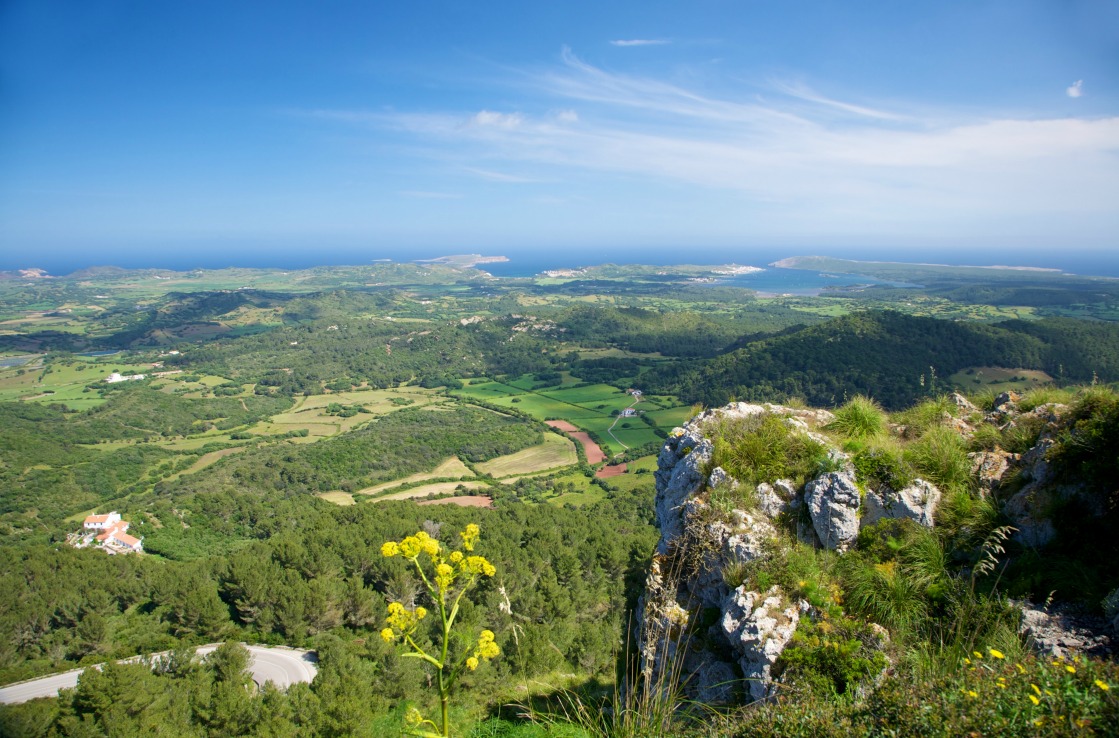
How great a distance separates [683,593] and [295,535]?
33.2m

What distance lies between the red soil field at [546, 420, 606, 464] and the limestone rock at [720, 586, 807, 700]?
52092 mm

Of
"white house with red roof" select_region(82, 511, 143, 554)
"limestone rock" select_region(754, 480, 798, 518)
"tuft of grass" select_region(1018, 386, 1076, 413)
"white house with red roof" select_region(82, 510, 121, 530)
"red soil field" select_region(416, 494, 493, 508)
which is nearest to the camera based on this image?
"limestone rock" select_region(754, 480, 798, 518)

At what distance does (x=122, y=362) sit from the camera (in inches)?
4577

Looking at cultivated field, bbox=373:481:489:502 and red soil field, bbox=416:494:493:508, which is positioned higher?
red soil field, bbox=416:494:493:508

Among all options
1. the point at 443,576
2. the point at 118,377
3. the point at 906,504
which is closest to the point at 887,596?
the point at 906,504

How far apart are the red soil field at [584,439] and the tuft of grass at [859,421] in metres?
49.8

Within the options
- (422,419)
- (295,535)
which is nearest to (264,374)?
(422,419)

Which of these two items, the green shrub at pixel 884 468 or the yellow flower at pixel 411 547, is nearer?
the yellow flower at pixel 411 547

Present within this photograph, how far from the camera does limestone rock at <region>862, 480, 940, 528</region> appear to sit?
7.69 metres

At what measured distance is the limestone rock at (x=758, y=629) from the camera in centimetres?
680

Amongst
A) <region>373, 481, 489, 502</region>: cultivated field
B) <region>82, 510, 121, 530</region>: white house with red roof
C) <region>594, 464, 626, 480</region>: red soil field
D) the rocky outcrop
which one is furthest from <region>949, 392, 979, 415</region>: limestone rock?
<region>82, 510, 121, 530</region>: white house with red roof

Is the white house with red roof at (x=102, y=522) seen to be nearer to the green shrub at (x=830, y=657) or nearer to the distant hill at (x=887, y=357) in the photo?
the green shrub at (x=830, y=657)

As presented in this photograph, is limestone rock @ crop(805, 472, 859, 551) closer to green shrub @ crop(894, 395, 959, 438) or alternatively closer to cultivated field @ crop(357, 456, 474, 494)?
green shrub @ crop(894, 395, 959, 438)

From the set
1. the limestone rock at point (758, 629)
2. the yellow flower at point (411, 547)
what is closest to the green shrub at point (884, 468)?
the limestone rock at point (758, 629)
